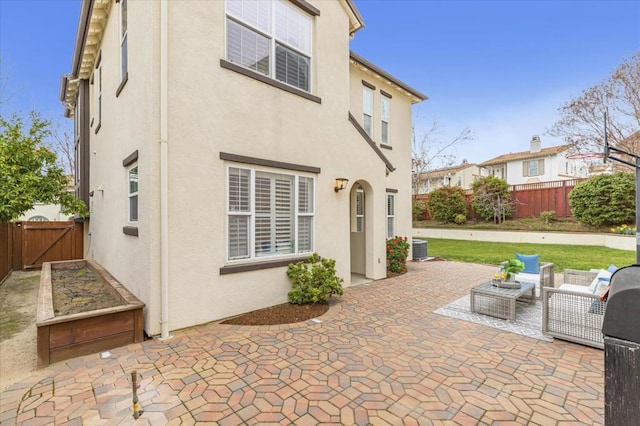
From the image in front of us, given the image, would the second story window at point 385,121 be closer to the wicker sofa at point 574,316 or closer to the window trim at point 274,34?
the window trim at point 274,34

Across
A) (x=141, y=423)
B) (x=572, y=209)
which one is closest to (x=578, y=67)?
(x=572, y=209)

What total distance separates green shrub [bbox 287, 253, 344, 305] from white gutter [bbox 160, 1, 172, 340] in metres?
2.55

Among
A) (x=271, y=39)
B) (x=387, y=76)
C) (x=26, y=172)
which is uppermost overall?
(x=387, y=76)

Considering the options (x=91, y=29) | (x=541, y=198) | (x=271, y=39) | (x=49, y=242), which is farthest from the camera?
(x=541, y=198)

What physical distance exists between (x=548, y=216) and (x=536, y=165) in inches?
598

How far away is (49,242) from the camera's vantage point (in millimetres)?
12602

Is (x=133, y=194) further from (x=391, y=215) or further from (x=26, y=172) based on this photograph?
(x=391, y=215)

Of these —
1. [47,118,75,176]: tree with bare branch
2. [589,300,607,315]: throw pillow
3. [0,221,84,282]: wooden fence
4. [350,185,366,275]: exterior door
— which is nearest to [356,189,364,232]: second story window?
[350,185,366,275]: exterior door

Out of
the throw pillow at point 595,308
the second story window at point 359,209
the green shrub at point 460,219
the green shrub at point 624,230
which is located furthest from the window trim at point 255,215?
the green shrub at point 460,219

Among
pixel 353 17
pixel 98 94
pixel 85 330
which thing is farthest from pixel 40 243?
pixel 353 17

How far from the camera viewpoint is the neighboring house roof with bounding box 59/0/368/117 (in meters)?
7.88

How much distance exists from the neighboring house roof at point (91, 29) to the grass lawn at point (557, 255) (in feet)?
34.5

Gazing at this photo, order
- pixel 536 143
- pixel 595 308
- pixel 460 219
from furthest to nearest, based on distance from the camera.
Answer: pixel 536 143 → pixel 460 219 → pixel 595 308

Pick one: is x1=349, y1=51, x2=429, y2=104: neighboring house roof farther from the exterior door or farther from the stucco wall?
the stucco wall
